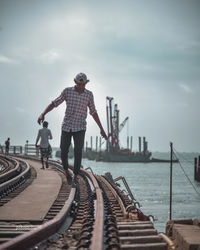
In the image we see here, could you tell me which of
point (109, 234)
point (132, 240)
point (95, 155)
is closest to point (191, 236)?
point (132, 240)

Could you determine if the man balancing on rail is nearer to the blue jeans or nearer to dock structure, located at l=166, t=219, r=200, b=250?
the blue jeans

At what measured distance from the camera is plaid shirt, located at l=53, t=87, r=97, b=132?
5352 mm

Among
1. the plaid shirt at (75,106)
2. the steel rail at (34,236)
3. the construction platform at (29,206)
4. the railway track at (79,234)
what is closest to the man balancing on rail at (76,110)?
the plaid shirt at (75,106)

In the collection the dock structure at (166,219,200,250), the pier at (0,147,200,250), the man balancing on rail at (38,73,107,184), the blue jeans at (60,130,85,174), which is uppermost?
the man balancing on rail at (38,73,107,184)

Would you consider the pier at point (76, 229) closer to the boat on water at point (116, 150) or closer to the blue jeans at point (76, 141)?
the blue jeans at point (76, 141)

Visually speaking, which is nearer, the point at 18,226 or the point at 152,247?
the point at 152,247

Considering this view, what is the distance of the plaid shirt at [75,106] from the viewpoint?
5.35 m

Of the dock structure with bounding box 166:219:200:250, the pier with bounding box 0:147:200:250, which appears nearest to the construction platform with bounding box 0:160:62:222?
the pier with bounding box 0:147:200:250

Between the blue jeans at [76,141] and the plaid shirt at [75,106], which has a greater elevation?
the plaid shirt at [75,106]

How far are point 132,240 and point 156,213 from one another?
59.7ft

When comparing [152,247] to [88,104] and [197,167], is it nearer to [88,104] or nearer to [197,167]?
[88,104]

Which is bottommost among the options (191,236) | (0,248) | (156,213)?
(156,213)

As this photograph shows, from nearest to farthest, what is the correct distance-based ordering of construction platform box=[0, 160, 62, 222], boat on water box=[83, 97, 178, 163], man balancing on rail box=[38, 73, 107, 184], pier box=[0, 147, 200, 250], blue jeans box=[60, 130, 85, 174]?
pier box=[0, 147, 200, 250], construction platform box=[0, 160, 62, 222], man balancing on rail box=[38, 73, 107, 184], blue jeans box=[60, 130, 85, 174], boat on water box=[83, 97, 178, 163]

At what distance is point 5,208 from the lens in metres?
4.07
